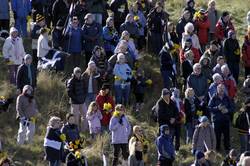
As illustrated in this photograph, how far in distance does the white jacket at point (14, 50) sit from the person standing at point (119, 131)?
4.25 meters

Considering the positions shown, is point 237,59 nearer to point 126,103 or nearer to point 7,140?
point 126,103

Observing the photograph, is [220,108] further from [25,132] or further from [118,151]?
[25,132]

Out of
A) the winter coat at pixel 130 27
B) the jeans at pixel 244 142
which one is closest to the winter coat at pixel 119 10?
the winter coat at pixel 130 27

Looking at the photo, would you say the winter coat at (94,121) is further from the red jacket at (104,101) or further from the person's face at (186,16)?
the person's face at (186,16)

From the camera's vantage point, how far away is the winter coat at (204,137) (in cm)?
2070

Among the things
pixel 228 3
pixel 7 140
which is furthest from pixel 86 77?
pixel 228 3

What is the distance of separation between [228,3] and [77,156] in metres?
14.9

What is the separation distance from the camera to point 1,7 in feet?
83.4

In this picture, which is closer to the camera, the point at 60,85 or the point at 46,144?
the point at 46,144

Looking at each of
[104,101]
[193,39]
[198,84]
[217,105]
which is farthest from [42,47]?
[217,105]

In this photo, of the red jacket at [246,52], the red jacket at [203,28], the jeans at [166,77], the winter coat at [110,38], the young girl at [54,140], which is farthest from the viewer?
the red jacket at [203,28]

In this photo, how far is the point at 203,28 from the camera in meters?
25.2

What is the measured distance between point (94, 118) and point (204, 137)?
2.96m

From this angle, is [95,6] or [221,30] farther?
[95,6]
